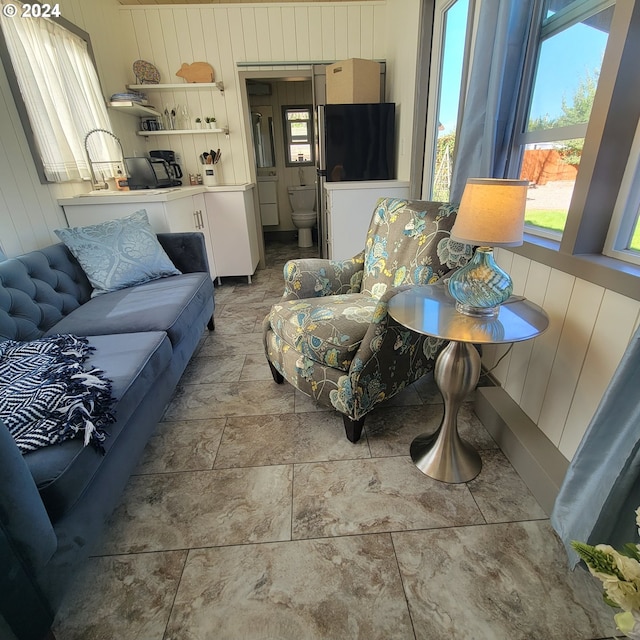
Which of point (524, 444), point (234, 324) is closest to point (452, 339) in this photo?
point (524, 444)

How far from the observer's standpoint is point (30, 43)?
80.9 inches

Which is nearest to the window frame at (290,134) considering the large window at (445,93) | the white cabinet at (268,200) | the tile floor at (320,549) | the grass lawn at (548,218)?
the white cabinet at (268,200)

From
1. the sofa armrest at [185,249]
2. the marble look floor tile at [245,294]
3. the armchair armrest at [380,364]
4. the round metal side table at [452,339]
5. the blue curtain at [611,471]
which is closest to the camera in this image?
the blue curtain at [611,471]

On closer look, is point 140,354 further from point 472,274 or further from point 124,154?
point 124,154

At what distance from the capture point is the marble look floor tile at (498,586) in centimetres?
89

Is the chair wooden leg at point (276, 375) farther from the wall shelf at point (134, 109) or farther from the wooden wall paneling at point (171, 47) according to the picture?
the wooden wall paneling at point (171, 47)

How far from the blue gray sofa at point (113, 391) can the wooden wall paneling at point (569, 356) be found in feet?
4.86

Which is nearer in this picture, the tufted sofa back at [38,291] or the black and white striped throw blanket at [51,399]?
the black and white striped throw blanket at [51,399]

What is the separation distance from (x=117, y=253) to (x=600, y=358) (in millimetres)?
2266

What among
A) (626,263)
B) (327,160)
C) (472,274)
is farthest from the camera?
(327,160)

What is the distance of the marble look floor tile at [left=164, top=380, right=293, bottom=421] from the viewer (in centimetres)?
173

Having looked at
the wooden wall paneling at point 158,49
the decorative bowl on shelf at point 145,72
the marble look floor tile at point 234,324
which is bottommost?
the marble look floor tile at point 234,324

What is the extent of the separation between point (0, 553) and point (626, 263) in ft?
5.61

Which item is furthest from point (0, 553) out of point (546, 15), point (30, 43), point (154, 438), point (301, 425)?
point (30, 43)
